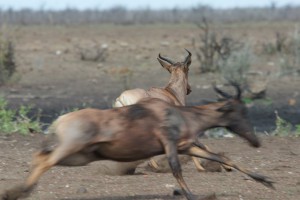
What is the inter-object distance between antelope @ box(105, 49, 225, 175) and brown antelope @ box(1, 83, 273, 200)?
1961 millimetres

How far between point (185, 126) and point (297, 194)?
1.44 meters

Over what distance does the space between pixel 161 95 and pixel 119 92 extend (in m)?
11.2

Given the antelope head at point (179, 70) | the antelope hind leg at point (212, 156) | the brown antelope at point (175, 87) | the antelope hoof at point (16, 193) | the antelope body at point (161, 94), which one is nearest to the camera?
the antelope hoof at point (16, 193)

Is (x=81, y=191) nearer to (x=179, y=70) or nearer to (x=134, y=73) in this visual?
(x=179, y=70)

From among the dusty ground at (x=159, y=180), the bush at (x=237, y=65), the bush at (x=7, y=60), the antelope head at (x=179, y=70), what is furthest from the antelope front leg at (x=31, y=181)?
the bush at (x=237, y=65)

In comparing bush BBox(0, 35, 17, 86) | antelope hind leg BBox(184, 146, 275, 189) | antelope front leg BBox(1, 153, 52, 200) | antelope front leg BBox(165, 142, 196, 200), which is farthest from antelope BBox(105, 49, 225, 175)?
bush BBox(0, 35, 17, 86)

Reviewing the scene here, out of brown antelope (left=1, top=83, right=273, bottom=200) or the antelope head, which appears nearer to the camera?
brown antelope (left=1, top=83, right=273, bottom=200)

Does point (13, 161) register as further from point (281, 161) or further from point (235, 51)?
point (235, 51)

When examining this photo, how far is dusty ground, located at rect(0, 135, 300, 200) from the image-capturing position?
10.1 metres

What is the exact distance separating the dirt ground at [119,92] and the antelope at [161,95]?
16 cm

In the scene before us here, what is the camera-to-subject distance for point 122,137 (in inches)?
365

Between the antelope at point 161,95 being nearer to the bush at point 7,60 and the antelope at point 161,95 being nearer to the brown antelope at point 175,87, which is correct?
the brown antelope at point 175,87

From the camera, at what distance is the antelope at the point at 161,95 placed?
1155 centimetres

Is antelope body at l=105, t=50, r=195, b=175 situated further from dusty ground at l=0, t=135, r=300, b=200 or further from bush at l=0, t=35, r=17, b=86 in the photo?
bush at l=0, t=35, r=17, b=86
